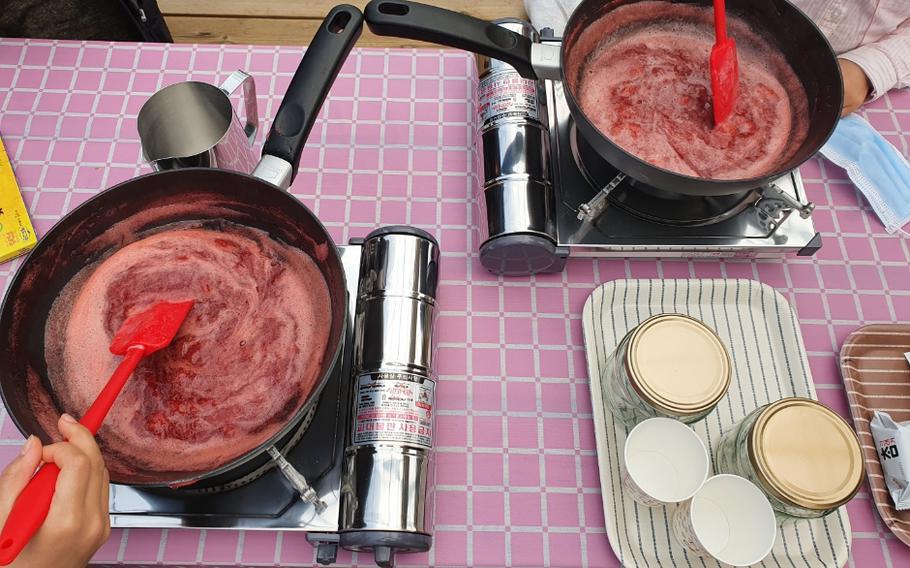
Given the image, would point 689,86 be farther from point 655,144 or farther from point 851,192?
point 851,192

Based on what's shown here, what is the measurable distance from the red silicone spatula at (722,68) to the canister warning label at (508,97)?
309 mm

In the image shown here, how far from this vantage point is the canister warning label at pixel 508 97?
3.65ft

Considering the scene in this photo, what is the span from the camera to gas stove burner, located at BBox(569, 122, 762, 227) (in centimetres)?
108

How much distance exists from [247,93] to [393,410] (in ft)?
2.08

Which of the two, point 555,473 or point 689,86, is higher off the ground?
point 689,86

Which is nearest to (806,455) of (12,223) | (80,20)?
(12,223)

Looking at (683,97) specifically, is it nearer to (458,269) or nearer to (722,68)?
(722,68)

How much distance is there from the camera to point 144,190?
0.90 metres

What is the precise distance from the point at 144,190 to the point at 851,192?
4.25 ft

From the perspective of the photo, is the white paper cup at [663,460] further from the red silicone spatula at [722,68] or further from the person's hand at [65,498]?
the person's hand at [65,498]

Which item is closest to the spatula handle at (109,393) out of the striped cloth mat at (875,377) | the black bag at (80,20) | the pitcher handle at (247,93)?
the pitcher handle at (247,93)

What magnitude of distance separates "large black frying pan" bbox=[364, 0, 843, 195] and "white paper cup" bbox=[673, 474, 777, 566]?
0.44 m

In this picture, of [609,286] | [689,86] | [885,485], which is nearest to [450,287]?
[609,286]

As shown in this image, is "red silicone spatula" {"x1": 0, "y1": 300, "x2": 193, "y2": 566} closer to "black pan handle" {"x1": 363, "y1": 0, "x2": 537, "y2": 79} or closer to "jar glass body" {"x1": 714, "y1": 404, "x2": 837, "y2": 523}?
"black pan handle" {"x1": 363, "y1": 0, "x2": 537, "y2": 79}
